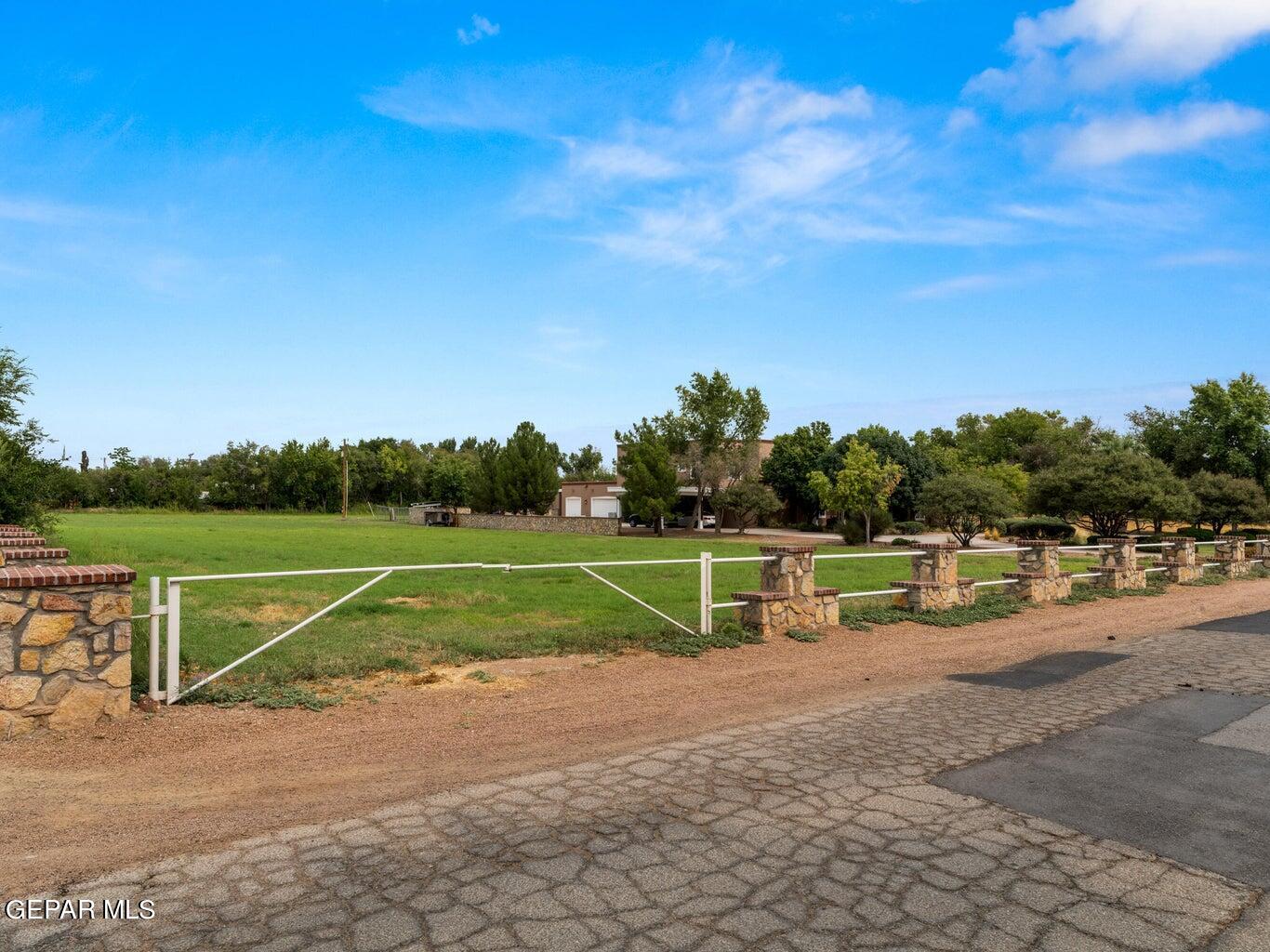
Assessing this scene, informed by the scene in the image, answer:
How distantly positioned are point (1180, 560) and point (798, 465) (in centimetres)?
3114

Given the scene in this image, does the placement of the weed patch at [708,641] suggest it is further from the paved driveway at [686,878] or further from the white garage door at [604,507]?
the white garage door at [604,507]

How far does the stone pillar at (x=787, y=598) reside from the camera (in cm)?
1038

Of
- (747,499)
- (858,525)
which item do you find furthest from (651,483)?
(858,525)

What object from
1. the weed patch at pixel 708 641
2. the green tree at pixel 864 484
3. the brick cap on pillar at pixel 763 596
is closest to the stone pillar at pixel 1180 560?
the brick cap on pillar at pixel 763 596

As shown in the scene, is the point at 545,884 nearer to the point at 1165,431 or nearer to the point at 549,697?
the point at 549,697

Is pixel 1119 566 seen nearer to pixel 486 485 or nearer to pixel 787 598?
pixel 787 598

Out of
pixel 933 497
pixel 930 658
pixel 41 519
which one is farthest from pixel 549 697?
pixel 933 497

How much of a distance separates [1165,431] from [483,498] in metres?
40.7

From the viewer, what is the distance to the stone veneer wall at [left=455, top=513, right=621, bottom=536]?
46188mm

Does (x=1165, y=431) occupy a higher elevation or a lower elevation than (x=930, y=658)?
higher

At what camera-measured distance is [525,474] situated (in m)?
51.8

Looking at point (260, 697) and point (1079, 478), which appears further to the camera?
point (1079, 478)

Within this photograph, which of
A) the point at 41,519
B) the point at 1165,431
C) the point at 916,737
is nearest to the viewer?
the point at 916,737

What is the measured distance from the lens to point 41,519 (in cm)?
1542
